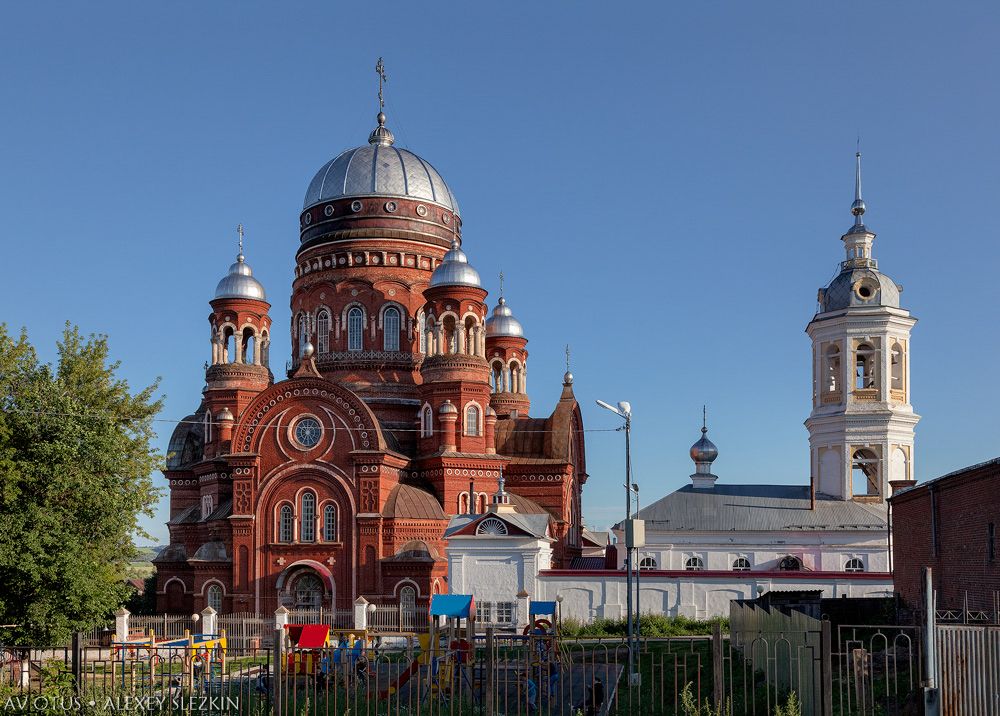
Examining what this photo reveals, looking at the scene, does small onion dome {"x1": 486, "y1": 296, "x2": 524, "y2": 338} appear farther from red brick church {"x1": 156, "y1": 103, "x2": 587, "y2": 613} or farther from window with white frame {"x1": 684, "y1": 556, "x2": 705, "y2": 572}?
window with white frame {"x1": 684, "y1": 556, "x2": 705, "y2": 572}

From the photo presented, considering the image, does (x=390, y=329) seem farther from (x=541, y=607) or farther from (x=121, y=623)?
(x=541, y=607)

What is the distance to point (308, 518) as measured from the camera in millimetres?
38594

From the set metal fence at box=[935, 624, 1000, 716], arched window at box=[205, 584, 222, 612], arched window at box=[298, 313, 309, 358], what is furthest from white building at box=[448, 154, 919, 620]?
metal fence at box=[935, 624, 1000, 716]

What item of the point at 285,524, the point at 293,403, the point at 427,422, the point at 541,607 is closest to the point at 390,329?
the point at 427,422

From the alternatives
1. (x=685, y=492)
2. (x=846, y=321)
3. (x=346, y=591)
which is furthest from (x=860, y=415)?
(x=346, y=591)

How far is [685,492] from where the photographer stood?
133ft

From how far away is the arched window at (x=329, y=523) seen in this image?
38.3 m

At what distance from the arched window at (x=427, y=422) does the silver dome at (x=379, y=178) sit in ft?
30.6

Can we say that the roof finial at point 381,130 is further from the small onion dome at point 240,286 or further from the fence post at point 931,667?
the fence post at point 931,667

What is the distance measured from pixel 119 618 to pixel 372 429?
378 inches

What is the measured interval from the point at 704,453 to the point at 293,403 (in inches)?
584

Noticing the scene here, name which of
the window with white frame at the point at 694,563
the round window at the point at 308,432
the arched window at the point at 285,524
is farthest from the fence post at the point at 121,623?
Result: the window with white frame at the point at 694,563

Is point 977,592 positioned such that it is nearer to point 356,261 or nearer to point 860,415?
point 860,415

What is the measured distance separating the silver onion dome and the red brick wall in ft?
52.2
